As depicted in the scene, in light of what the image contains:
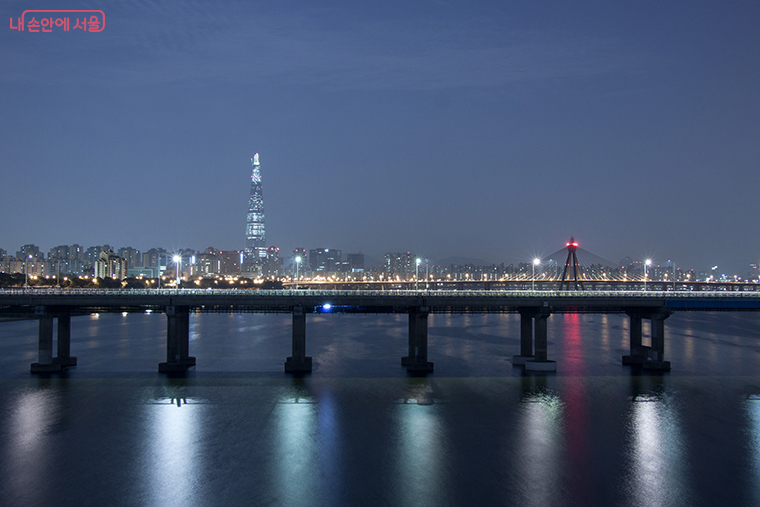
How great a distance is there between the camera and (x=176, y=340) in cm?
4828

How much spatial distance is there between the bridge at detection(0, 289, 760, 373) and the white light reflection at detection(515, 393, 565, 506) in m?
10.4

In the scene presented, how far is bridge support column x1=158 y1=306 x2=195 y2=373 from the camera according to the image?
4666cm

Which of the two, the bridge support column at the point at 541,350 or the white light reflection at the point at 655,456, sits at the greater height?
the bridge support column at the point at 541,350

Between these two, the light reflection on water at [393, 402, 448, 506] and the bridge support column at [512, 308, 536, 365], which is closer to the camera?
the light reflection on water at [393, 402, 448, 506]

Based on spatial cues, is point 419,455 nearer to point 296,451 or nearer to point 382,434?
point 382,434

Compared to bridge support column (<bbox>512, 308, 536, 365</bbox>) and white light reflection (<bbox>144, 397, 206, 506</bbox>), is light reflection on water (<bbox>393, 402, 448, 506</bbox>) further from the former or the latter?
bridge support column (<bbox>512, 308, 536, 365</bbox>)

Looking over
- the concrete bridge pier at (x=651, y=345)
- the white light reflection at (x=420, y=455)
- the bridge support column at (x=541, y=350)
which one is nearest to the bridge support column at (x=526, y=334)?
the bridge support column at (x=541, y=350)

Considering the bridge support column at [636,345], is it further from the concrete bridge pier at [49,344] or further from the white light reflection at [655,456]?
the concrete bridge pier at [49,344]

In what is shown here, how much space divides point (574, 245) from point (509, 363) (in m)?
46.5

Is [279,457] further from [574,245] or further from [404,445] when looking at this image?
[574,245]

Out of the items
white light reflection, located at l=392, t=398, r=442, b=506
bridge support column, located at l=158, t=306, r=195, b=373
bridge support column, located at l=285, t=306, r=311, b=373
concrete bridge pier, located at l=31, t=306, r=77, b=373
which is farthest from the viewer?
bridge support column, located at l=158, t=306, r=195, b=373

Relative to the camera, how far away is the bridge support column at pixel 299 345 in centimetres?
4591

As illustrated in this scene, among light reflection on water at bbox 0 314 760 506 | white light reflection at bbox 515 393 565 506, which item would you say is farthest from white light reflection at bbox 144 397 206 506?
white light reflection at bbox 515 393 565 506

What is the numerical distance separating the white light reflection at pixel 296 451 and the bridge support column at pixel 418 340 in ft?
41.4
